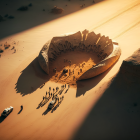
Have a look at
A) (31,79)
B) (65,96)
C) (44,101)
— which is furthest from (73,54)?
(44,101)

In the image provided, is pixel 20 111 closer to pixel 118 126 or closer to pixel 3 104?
pixel 3 104

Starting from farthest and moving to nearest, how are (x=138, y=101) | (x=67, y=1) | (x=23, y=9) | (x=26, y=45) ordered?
(x=67, y=1) < (x=23, y=9) < (x=26, y=45) < (x=138, y=101)

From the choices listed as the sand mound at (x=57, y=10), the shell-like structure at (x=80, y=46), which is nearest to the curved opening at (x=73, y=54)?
the shell-like structure at (x=80, y=46)

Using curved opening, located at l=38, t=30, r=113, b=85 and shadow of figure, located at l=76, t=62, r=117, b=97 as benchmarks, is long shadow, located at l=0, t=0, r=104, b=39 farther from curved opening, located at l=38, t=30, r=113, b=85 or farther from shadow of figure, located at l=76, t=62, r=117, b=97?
shadow of figure, located at l=76, t=62, r=117, b=97

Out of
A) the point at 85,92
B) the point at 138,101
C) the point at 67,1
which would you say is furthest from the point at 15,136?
the point at 67,1

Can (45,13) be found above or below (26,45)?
above

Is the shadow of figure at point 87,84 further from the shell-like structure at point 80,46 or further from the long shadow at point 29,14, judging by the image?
the long shadow at point 29,14
